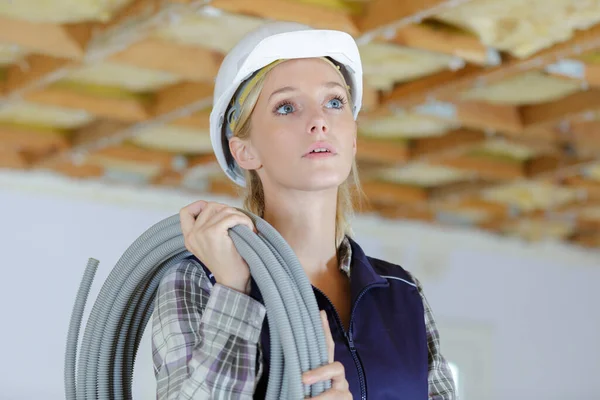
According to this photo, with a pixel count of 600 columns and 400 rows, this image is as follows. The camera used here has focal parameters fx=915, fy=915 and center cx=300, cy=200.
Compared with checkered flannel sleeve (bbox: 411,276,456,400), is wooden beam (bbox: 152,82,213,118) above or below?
above

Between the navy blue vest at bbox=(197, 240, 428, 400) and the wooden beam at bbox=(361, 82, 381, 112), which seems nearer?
the navy blue vest at bbox=(197, 240, 428, 400)

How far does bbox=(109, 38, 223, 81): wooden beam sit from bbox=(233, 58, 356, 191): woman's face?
2.32 meters

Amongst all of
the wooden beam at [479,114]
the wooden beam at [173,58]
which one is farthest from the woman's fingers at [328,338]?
the wooden beam at [479,114]

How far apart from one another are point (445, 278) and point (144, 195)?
2.72 meters

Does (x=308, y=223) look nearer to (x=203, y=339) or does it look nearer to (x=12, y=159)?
(x=203, y=339)

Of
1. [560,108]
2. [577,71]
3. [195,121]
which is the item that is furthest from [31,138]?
[577,71]

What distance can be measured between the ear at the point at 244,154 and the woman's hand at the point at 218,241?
0.22 metres

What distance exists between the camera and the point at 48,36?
3.78 meters

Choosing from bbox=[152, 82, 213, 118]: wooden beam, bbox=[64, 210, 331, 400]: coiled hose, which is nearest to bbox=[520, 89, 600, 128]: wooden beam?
bbox=[152, 82, 213, 118]: wooden beam

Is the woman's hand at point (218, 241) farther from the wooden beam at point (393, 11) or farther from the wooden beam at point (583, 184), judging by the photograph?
the wooden beam at point (583, 184)

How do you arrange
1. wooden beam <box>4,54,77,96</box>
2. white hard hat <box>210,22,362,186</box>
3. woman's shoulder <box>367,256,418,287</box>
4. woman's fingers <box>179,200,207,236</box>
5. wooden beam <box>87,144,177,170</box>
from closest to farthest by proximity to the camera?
woman's fingers <box>179,200,207,236</box> < white hard hat <box>210,22,362,186</box> < woman's shoulder <box>367,256,418,287</box> < wooden beam <box>4,54,77,96</box> < wooden beam <box>87,144,177,170</box>

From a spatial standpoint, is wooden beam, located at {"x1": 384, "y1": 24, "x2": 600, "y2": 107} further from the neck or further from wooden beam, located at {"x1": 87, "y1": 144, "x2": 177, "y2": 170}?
the neck

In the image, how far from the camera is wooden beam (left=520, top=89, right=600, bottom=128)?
453 centimetres

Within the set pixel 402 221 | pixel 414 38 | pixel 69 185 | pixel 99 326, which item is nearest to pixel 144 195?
pixel 69 185
